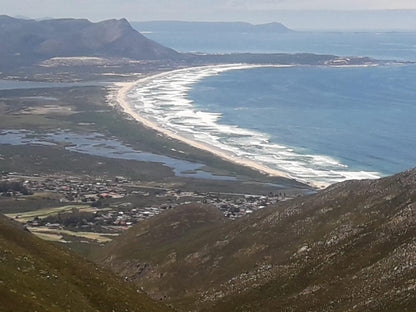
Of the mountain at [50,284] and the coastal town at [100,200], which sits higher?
the mountain at [50,284]

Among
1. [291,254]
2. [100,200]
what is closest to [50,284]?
[291,254]

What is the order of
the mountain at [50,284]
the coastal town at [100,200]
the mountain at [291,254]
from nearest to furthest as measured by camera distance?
the mountain at [50,284] → the mountain at [291,254] → the coastal town at [100,200]

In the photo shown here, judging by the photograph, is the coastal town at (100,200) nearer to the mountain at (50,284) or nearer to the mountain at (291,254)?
the mountain at (291,254)

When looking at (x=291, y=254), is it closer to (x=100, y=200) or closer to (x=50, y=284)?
(x=50, y=284)

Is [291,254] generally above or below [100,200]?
above

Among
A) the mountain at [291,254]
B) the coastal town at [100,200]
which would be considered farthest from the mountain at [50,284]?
the coastal town at [100,200]

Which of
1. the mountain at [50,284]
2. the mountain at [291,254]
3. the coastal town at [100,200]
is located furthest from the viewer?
the coastal town at [100,200]

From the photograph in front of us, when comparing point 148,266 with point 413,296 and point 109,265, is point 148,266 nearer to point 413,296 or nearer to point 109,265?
point 109,265
